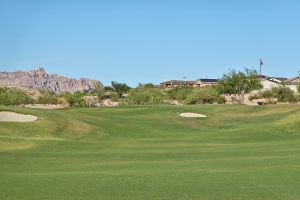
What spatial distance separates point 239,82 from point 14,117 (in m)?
74.6

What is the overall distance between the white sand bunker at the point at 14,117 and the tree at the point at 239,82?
7389cm

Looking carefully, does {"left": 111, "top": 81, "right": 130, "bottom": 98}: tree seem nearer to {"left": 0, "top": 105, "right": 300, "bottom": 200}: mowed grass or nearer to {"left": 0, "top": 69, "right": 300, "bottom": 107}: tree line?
{"left": 0, "top": 69, "right": 300, "bottom": 107}: tree line

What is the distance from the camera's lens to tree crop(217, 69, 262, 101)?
108 m

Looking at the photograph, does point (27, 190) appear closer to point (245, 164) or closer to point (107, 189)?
point (107, 189)

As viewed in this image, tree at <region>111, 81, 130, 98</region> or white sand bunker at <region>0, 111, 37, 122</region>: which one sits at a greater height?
tree at <region>111, 81, 130, 98</region>

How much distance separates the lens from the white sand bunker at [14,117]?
3869cm

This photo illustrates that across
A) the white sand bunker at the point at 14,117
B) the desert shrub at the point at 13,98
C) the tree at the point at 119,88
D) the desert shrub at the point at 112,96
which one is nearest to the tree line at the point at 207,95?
the desert shrub at the point at 13,98

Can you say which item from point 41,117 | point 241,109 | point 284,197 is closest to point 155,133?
point 41,117

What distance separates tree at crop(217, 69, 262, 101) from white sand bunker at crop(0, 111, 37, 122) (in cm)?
7389

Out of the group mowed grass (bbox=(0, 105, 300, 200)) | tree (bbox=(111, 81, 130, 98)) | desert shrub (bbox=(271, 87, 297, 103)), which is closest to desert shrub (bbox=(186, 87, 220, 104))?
desert shrub (bbox=(271, 87, 297, 103))

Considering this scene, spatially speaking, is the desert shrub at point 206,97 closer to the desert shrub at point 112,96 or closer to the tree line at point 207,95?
the tree line at point 207,95

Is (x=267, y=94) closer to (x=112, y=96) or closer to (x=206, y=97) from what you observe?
(x=206, y=97)

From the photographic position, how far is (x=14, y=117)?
130 ft

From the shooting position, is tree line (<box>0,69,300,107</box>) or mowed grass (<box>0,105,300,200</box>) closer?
mowed grass (<box>0,105,300,200</box>)
